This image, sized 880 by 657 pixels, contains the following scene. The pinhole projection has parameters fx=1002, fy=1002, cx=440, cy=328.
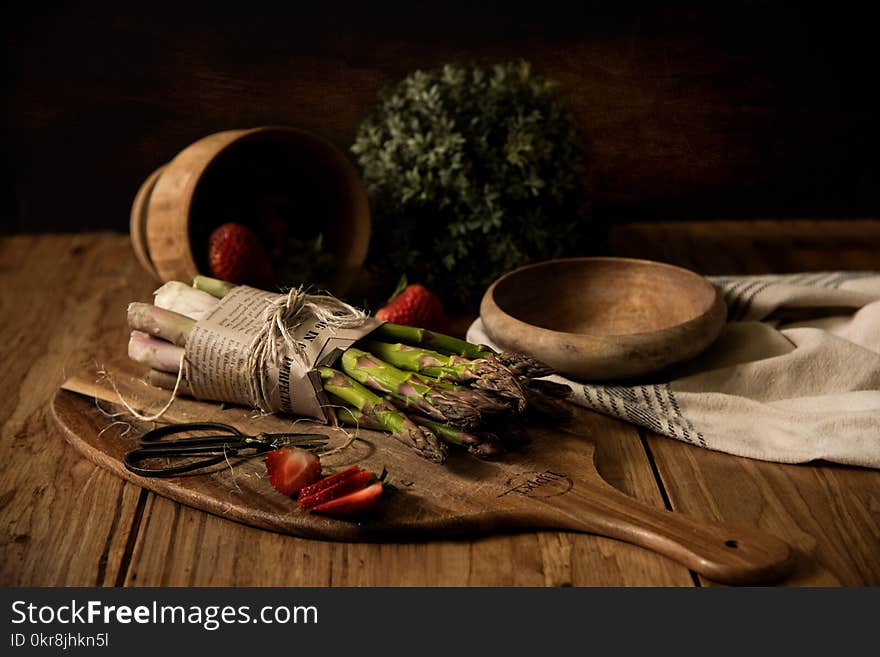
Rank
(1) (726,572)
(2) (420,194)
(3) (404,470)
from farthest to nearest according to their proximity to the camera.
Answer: (2) (420,194)
(3) (404,470)
(1) (726,572)

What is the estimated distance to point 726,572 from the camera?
1.26 meters

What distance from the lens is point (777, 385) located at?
5.66 ft

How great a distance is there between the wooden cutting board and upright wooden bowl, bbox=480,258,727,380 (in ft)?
0.51

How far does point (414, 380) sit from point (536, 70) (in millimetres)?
1428

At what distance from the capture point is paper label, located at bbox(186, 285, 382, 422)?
5.32ft

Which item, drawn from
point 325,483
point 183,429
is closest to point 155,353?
point 183,429

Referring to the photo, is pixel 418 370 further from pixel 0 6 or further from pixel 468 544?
pixel 0 6

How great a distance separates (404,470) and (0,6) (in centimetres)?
194

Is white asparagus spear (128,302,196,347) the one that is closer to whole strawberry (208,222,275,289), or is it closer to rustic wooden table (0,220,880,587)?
rustic wooden table (0,220,880,587)

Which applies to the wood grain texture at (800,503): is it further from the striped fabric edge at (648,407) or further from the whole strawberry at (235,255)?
the whole strawberry at (235,255)

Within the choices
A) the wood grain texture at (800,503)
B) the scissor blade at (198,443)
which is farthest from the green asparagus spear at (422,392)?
the wood grain texture at (800,503)

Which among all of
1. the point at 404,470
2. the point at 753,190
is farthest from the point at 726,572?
the point at 753,190

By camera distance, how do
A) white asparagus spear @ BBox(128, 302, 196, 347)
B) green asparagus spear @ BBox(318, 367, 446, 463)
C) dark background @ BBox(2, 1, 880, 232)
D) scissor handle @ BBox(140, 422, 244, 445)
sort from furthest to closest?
1. dark background @ BBox(2, 1, 880, 232)
2. white asparagus spear @ BBox(128, 302, 196, 347)
3. scissor handle @ BBox(140, 422, 244, 445)
4. green asparagus spear @ BBox(318, 367, 446, 463)

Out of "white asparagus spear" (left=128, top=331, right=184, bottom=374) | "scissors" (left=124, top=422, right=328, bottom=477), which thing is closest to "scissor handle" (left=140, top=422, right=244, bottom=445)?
"scissors" (left=124, top=422, right=328, bottom=477)
